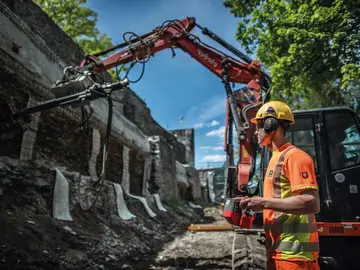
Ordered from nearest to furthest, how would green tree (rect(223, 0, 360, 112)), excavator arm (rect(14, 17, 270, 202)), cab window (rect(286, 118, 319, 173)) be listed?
1. cab window (rect(286, 118, 319, 173))
2. excavator arm (rect(14, 17, 270, 202))
3. green tree (rect(223, 0, 360, 112))

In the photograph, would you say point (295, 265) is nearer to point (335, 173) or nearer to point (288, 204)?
point (288, 204)

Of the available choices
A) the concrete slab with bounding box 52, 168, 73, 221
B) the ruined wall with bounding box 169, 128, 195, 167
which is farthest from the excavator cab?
the ruined wall with bounding box 169, 128, 195, 167

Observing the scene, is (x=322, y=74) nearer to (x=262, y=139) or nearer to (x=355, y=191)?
(x=355, y=191)

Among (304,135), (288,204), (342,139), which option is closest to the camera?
(288,204)

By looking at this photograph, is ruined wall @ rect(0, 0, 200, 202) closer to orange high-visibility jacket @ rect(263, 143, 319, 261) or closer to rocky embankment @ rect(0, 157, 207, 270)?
rocky embankment @ rect(0, 157, 207, 270)

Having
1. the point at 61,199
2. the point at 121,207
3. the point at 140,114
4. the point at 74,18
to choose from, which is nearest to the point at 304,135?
the point at 61,199

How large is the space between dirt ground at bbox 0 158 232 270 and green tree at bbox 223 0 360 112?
5.28m

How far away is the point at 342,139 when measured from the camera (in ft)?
12.1

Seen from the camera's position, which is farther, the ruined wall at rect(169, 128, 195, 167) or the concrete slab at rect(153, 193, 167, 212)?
the ruined wall at rect(169, 128, 195, 167)

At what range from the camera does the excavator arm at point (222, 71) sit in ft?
14.6

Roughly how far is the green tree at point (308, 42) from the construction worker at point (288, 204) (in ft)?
20.7

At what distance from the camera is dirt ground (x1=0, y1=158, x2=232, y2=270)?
379 cm

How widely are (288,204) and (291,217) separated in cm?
20

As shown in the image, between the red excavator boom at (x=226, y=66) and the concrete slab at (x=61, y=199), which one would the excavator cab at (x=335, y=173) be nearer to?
the red excavator boom at (x=226, y=66)
